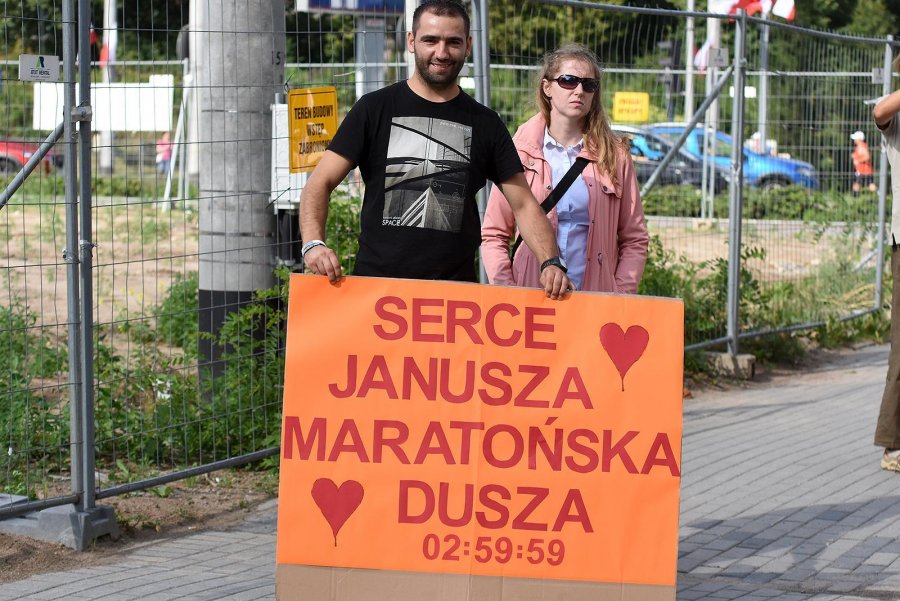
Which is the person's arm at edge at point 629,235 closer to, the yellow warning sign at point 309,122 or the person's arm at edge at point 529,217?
the person's arm at edge at point 529,217

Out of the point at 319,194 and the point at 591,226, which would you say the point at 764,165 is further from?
the point at 319,194

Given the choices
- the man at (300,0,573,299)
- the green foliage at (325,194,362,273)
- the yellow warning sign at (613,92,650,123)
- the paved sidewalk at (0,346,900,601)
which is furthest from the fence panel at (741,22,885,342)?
the man at (300,0,573,299)

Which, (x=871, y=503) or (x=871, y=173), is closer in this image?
(x=871, y=503)

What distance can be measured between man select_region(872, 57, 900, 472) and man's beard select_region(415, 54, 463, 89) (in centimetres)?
304

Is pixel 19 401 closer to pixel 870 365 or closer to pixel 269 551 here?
pixel 269 551

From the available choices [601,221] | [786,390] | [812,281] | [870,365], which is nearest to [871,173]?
[812,281]

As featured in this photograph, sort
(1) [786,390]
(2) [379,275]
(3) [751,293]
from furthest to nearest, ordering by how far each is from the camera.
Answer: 1. (3) [751,293]
2. (1) [786,390]
3. (2) [379,275]

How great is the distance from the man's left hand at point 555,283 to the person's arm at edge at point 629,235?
102 centimetres

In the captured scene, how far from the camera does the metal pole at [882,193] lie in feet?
39.2

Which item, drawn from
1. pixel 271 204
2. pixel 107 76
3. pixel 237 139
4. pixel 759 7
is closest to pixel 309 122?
pixel 237 139

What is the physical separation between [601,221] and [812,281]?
283 inches

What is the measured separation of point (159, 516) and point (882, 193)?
8.18 m

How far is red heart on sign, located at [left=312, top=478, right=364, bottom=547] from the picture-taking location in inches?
161

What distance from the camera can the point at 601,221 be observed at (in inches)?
200
